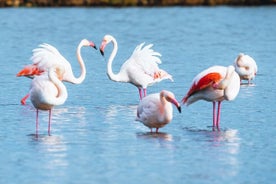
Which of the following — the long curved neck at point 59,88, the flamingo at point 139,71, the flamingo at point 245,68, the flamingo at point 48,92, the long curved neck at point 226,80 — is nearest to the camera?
the flamingo at point 48,92

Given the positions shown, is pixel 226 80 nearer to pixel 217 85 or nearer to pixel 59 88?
pixel 217 85

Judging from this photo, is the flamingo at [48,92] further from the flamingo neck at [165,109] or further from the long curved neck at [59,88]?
the flamingo neck at [165,109]

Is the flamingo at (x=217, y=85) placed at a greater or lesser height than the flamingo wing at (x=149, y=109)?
greater

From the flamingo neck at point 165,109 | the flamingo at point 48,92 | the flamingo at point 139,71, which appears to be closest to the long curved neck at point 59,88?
the flamingo at point 48,92

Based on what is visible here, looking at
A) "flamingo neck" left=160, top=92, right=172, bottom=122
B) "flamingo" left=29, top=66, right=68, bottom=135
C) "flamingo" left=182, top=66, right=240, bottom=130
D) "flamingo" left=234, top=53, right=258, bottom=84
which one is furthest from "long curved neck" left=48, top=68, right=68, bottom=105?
"flamingo" left=234, top=53, right=258, bottom=84

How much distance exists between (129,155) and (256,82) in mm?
7974

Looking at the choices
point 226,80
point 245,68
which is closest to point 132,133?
point 226,80

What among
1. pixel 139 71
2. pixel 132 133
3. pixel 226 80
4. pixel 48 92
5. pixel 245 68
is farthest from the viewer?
pixel 245 68

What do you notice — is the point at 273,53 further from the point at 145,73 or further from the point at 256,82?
the point at 145,73

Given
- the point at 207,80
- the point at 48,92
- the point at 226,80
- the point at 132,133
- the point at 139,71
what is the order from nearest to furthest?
the point at 48,92 < the point at 132,133 < the point at 226,80 < the point at 207,80 < the point at 139,71

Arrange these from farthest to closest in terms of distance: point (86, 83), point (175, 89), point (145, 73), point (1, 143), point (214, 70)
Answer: point (86, 83) → point (175, 89) → point (145, 73) → point (214, 70) → point (1, 143)

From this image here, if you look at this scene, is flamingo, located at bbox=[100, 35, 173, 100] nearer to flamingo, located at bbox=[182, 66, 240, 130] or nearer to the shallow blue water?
the shallow blue water

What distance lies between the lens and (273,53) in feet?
79.2

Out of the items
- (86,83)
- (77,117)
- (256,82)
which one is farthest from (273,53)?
(77,117)
